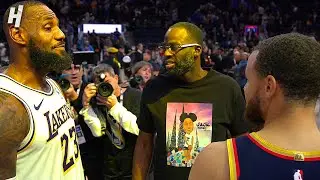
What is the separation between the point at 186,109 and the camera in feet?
8.56

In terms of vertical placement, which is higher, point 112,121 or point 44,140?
point 44,140

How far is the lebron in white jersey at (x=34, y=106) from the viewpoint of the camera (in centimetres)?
190

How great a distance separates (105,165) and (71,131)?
51.1 inches

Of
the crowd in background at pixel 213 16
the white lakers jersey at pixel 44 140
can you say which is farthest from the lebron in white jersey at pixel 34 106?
the crowd in background at pixel 213 16

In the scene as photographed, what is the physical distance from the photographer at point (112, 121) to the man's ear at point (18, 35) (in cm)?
114

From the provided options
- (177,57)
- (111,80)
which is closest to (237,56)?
(111,80)

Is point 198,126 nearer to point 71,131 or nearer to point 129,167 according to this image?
point 71,131

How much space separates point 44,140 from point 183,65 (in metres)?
0.95

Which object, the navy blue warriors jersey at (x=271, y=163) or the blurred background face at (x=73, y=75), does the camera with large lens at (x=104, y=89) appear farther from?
the navy blue warriors jersey at (x=271, y=163)

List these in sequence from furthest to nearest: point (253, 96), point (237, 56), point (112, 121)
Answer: point (237, 56)
point (112, 121)
point (253, 96)

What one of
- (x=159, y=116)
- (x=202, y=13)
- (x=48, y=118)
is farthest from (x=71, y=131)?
(x=202, y=13)

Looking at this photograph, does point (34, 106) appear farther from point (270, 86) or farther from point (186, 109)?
point (270, 86)

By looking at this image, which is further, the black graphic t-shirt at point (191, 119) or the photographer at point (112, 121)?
the photographer at point (112, 121)

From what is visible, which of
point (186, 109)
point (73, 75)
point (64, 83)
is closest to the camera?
point (186, 109)
